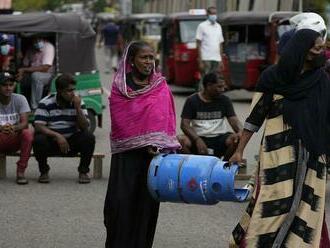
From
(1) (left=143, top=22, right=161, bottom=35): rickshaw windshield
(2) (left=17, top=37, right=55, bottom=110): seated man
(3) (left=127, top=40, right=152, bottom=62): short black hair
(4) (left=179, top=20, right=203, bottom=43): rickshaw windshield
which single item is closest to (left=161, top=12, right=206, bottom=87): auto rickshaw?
(4) (left=179, top=20, right=203, bottom=43): rickshaw windshield

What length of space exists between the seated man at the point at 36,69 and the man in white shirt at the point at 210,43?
5.56 meters

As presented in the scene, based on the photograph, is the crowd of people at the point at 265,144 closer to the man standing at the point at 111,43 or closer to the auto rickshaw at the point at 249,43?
the auto rickshaw at the point at 249,43

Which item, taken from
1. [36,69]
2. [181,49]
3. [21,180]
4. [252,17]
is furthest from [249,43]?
[21,180]

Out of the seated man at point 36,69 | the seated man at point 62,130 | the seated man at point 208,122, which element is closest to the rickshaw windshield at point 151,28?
the seated man at point 36,69

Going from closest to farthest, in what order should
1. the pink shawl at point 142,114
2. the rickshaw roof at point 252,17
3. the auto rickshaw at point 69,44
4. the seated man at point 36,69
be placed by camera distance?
the pink shawl at point 142,114, the seated man at point 36,69, the auto rickshaw at point 69,44, the rickshaw roof at point 252,17

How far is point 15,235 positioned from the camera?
25.4ft

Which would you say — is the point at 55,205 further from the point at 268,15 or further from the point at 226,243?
the point at 268,15

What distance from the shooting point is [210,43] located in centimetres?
1914

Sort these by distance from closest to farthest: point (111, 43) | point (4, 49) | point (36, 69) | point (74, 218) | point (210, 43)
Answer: point (74, 218), point (4, 49), point (36, 69), point (210, 43), point (111, 43)

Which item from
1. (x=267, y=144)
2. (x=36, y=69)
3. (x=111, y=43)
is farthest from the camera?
(x=111, y=43)

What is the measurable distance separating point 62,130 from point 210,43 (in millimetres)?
9190

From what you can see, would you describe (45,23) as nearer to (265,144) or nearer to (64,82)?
(64,82)

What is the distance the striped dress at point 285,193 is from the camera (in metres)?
5.53

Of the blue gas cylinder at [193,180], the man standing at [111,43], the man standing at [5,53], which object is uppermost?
the blue gas cylinder at [193,180]
